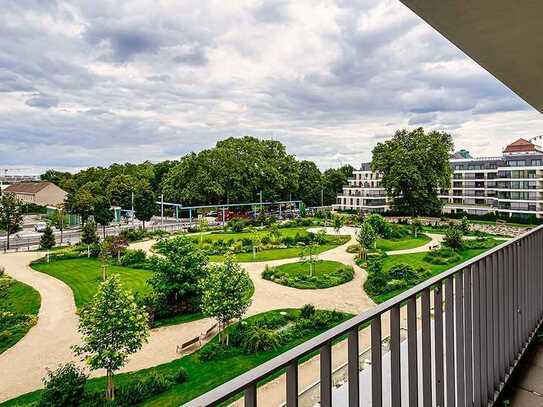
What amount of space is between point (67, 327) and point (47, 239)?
5435mm

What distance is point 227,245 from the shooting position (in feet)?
42.5

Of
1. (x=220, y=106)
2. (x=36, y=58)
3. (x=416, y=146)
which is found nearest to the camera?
(x=36, y=58)

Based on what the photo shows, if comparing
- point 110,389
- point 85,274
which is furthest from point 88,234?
point 110,389

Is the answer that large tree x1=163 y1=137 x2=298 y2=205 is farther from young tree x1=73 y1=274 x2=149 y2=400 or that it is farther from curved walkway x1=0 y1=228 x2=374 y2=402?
young tree x1=73 y1=274 x2=149 y2=400

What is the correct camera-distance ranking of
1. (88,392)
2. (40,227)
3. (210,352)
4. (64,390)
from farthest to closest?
(40,227)
(210,352)
(88,392)
(64,390)

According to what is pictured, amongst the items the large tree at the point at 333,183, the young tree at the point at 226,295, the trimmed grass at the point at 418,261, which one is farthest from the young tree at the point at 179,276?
the large tree at the point at 333,183

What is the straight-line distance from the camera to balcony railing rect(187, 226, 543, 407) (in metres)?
0.42

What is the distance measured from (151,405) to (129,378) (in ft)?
3.62

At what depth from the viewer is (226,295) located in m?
6.19

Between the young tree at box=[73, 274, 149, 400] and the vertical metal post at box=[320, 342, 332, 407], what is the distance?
533cm

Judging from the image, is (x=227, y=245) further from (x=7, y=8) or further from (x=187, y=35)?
(x=7, y=8)

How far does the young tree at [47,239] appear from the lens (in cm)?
1122

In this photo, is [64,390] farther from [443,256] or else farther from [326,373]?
[443,256]

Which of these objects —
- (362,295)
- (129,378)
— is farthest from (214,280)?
(362,295)
